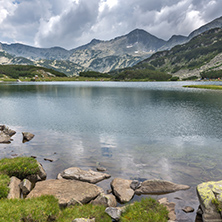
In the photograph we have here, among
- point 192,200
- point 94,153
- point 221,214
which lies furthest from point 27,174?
point 221,214

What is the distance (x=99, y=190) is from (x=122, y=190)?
2.06 metres

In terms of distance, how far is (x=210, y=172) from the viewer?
19297 millimetres

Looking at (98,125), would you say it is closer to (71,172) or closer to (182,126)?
(182,126)

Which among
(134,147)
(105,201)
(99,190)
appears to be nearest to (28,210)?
(105,201)

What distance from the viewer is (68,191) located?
14930 millimetres

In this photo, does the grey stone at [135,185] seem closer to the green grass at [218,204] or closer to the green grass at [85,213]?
the green grass at [85,213]

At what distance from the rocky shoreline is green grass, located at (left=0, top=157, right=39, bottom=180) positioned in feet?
1.96

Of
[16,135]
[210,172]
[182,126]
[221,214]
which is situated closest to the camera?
[221,214]

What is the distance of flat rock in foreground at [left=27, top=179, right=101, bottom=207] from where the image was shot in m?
13.9

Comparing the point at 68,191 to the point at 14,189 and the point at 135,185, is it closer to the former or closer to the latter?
the point at 14,189

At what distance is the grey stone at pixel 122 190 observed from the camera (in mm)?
14598

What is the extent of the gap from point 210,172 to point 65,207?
15926mm

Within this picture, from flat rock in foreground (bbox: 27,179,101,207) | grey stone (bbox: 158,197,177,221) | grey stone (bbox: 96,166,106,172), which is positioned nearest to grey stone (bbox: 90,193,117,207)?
flat rock in foreground (bbox: 27,179,101,207)

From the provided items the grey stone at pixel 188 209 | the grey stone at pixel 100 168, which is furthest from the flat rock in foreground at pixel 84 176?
the grey stone at pixel 188 209
